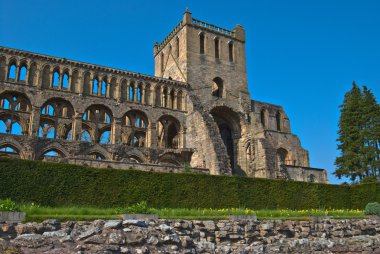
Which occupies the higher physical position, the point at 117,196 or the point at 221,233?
the point at 117,196

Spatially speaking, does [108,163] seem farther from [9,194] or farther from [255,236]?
[255,236]

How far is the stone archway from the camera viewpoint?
1677 inches

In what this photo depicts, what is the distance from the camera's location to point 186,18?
143 feet

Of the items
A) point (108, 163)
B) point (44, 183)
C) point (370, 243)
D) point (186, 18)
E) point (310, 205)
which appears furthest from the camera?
point (186, 18)

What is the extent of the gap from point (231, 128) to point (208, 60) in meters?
8.07

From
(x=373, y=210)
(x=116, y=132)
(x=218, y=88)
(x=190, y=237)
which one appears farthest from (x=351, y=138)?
(x=190, y=237)

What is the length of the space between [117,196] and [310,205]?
45.3 feet

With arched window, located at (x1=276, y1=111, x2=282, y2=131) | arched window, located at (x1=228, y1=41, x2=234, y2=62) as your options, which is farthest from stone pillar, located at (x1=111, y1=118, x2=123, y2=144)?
arched window, located at (x1=276, y1=111, x2=282, y2=131)

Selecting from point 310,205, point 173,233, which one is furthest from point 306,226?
point 310,205

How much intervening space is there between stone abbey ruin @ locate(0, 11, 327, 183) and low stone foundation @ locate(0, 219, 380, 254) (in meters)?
15.7

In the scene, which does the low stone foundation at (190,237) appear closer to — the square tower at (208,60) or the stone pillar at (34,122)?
the stone pillar at (34,122)

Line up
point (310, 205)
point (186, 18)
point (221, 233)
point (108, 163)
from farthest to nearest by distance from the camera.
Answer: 1. point (186, 18)
2. point (108, 163)
3. point (310, 205)
4. point (221, 233)

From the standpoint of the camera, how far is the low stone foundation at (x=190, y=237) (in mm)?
11406

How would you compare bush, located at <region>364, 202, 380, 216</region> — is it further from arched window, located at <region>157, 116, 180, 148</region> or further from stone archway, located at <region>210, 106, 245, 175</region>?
arched window, located at <region>157, 116, 180, 148</region>
